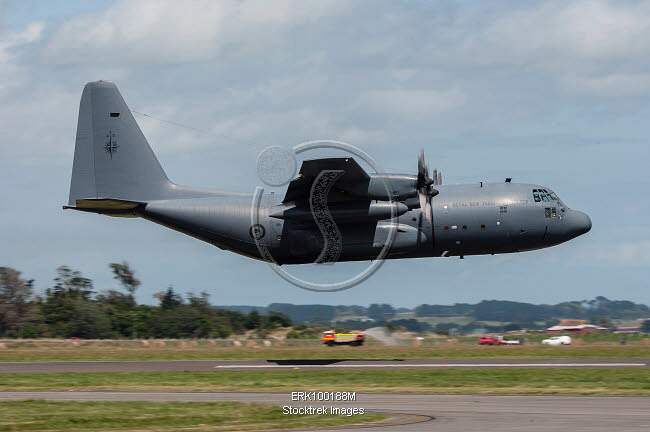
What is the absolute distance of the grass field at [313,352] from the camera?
38500 mm

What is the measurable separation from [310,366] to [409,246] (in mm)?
6413

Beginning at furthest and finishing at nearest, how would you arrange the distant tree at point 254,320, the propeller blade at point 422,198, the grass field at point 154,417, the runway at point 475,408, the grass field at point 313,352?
the distant tree at point 254,320 → the grass field at point 313,352 → the propeller blade at point 422,198 → the grass field at point 154,417 → the runway at point 475,408

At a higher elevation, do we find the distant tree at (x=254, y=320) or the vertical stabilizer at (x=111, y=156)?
the vertical stabilizer at (x=111, y=156)

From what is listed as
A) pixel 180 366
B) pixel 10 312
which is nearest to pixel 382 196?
pixel 180 366

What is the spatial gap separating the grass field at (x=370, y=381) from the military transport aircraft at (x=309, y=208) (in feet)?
19.2

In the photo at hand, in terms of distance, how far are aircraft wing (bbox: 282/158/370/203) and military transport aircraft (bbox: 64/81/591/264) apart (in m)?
0.06

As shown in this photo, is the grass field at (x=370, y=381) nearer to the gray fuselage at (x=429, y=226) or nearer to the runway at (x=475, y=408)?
the runway at (x=475, y=408)

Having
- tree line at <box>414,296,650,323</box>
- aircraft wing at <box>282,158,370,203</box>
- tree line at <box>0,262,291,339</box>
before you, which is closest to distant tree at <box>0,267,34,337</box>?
tree line at <box>0,262,291,339</box>

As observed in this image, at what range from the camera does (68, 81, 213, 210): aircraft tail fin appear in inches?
1423

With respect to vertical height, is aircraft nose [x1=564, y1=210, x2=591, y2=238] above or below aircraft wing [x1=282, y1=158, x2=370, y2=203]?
Answer: below

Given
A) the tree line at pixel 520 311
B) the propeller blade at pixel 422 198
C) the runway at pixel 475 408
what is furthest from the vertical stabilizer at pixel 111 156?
the tree line at pixel 520 311

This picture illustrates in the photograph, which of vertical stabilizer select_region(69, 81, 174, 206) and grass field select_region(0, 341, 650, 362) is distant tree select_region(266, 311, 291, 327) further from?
vertical stabilizer select_region(69, 81, 174, 206)

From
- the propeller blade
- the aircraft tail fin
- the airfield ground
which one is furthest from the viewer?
the aircraft tail fin

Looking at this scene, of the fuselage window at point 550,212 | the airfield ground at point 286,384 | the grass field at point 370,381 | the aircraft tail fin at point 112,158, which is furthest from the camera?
the aircraft tail fin at point 112,158
